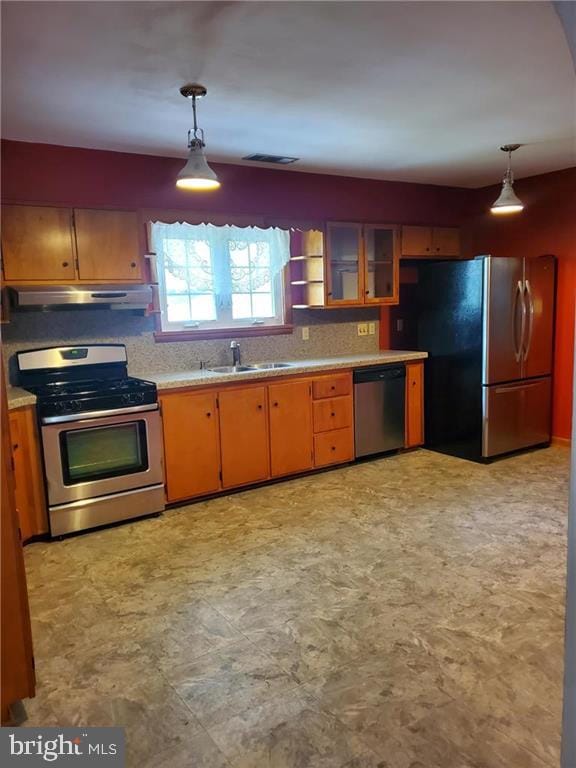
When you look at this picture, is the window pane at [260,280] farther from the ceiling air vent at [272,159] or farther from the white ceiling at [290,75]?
the white ceiling at [290,75]

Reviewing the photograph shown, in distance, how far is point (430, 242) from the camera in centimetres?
532

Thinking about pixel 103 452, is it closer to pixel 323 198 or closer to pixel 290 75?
pixel 290 75

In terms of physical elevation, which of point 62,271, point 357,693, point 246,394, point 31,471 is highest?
point 62,271

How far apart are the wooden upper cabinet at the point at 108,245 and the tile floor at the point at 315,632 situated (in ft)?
5.49

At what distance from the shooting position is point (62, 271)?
3.52 metres

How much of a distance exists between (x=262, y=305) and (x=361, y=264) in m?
0.95

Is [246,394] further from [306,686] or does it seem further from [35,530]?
[306,686]

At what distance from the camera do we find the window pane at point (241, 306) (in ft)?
14.9

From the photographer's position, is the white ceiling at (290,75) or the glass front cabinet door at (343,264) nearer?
the white ceiling at (290,75)

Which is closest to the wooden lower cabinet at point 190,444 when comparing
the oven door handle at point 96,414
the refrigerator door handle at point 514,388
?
the oven door handle at point 96,414

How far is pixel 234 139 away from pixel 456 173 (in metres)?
2.27

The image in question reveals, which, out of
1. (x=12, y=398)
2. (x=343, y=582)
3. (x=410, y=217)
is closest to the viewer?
(x=343, y=582)

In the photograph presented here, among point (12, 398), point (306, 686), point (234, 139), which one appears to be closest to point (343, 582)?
point (306, 686)

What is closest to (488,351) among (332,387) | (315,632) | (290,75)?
(332,387)
